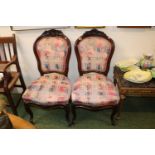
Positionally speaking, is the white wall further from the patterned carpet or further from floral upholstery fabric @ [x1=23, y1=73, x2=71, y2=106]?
the patterned carpet

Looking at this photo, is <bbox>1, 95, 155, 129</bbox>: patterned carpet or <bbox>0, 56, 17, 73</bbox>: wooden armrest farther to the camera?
<bbox>1, 95, 155, 129</bbox>: patterned carpet

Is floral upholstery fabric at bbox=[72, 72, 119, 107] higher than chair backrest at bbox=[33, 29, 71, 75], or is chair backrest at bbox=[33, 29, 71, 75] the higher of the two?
chair backrest at bbox=[33, 29, 71, 75]

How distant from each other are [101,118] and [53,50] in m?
0.99

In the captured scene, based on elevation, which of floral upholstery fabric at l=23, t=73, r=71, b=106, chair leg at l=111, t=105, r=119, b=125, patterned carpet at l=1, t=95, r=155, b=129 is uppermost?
floral upholstery fabric at l=23, t=73, r=71, b=106

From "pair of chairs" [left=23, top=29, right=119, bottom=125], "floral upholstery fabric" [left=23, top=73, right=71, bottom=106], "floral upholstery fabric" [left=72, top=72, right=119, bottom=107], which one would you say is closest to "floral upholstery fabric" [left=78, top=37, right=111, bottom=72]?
"pair of chairs" [left=23, top=29, right=119, bottom=125]

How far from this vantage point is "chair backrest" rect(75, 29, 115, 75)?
2.01 m

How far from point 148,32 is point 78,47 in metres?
0.84

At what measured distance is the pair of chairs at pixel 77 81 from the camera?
1.82 meters

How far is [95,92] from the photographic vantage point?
6.11 feet

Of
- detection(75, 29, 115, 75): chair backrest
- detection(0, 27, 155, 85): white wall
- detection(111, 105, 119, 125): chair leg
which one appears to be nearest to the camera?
detection(111, 105, 119, 125): chair leg

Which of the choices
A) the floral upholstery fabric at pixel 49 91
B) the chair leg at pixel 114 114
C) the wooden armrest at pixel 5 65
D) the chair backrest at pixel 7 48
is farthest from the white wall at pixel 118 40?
the chair leg at pixel 114 114

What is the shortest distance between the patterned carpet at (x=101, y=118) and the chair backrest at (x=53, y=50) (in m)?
0.56
